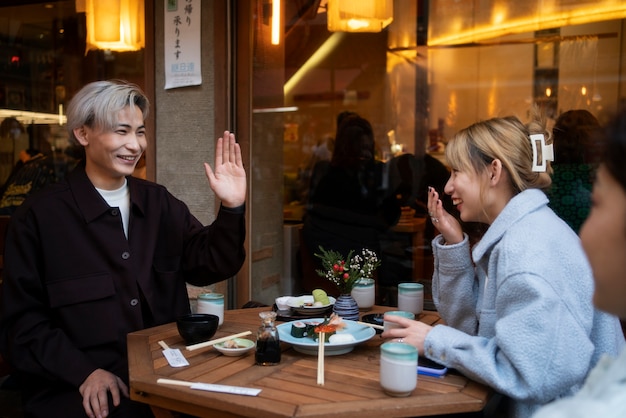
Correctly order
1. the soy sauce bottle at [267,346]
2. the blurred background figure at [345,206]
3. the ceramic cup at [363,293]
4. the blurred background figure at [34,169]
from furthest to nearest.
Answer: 1. the blurred background figure at [34,169]
2. the blurred background figure at [345,206]
3. the ceramic cup at [363,293]
4. the soy sauce bottle at [267,346]

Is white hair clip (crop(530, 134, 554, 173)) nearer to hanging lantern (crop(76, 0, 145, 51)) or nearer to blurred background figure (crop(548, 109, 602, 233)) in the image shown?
blurred background figure (crop(548, 109, 602, 233))

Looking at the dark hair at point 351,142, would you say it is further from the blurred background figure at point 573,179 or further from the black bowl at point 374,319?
the black bowl at point 374,319

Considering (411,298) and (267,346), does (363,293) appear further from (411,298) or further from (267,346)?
(267,346)

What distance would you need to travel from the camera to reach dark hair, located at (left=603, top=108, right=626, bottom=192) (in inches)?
40.4

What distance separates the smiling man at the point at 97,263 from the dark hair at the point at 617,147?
1381mm

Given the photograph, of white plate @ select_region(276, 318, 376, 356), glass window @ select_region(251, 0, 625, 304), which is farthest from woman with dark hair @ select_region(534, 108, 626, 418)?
glass window @ select_region(251, 0, 625, 304)

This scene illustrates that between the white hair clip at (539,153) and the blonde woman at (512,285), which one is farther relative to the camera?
the white hair clip at (539,153)

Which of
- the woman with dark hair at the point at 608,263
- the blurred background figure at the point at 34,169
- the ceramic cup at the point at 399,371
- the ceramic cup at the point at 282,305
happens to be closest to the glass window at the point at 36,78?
the blurred background figure at the point at 34,169

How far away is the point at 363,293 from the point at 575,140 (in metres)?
2.39

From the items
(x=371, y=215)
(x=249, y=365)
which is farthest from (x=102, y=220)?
(x=371, y=215)

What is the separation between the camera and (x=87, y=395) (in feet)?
6.33

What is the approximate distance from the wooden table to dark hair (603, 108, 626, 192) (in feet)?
2.33

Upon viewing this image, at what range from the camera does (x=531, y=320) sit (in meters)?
1.53

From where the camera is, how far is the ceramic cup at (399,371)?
1515 mm
